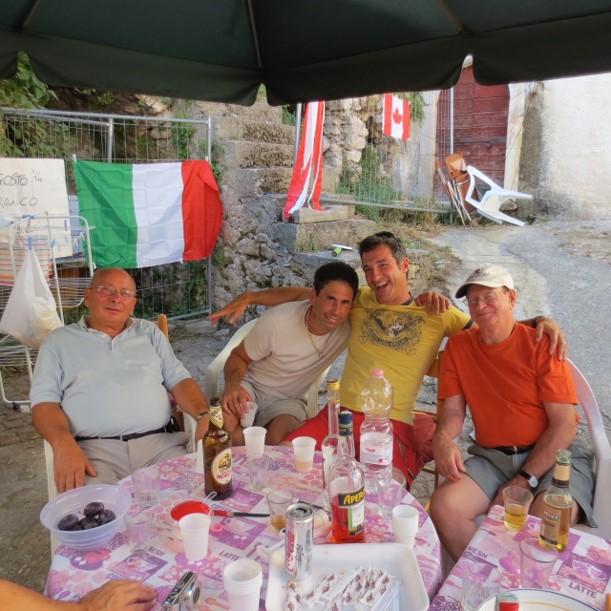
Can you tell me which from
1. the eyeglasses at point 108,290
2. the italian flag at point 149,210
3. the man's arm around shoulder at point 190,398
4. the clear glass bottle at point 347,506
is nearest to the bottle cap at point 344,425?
the clear glass bottle at point 347,506

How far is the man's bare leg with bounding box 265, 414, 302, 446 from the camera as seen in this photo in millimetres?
2674

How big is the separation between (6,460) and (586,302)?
588 centimetres

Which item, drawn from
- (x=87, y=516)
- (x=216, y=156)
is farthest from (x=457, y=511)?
(x=216, y=156)

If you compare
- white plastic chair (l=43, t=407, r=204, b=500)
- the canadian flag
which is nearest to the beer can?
white plastic chair (l=43, t=407, r=204, b=500)

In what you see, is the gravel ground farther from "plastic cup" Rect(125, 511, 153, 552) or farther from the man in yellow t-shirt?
"plastic cup" Rect(125, 511, 153, 552)

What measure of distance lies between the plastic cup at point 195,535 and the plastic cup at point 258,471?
378 mm

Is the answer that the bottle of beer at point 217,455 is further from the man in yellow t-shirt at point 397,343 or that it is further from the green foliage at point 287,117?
the green foliage at point 287,117

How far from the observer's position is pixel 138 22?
2.46m

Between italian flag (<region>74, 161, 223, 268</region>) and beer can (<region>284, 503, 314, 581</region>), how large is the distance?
14.1 ft

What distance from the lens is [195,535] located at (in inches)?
53.7

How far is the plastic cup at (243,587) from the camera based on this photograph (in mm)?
1146

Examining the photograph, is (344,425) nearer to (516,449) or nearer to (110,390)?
(516,449)

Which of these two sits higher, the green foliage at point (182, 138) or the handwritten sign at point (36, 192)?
the green foliage at point (182, 138)

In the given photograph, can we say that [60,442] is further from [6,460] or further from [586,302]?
[586,302]
